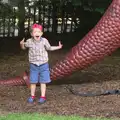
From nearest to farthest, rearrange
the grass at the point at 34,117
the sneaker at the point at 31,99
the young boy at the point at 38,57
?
the grass at the point at 34,117, the young boy at the point at 38,57, the sneaker at the point at 31,99

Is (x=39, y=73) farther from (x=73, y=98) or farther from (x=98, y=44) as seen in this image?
(x=98, y=44)

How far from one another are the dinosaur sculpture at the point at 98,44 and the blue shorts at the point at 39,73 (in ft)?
1.71

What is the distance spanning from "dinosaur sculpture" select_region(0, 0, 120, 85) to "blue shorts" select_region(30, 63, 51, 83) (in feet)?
1.71

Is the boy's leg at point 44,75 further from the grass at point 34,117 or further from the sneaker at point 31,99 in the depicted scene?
the grass at point 34,117

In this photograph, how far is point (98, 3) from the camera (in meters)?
8.52

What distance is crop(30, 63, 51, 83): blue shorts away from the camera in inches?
231

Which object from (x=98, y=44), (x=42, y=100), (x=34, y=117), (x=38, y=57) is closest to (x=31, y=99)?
(x=42, y=100)

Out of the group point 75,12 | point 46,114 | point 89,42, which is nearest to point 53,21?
point 75,12

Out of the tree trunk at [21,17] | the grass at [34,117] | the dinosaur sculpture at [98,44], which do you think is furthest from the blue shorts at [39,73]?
the tree trunk at [21,17]

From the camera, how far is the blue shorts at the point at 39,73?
5.86m

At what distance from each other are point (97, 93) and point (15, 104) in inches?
54.2

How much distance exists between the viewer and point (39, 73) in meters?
5.91

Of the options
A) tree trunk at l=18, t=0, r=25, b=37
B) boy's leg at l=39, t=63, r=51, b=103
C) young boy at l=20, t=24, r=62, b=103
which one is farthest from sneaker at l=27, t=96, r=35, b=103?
tree trunk at l=18, t=0, r=25, b=37

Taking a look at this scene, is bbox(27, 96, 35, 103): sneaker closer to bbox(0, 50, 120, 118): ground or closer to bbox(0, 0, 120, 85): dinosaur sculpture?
bbox(0, 50, 120, 118): ground
